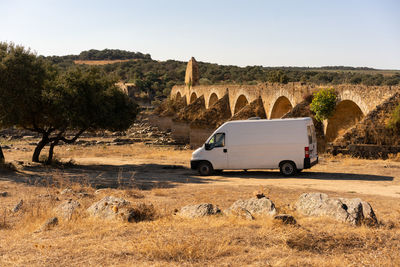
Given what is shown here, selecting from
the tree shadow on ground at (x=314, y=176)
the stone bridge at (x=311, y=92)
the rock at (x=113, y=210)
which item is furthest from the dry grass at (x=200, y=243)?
the stone bridge at (x=311, y=92)

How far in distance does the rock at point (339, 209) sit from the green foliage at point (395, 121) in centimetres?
996

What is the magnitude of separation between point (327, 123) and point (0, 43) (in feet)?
A: 50.1

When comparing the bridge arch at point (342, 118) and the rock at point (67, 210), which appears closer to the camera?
the rock at point (67, 210)

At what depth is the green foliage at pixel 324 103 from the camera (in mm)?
18844

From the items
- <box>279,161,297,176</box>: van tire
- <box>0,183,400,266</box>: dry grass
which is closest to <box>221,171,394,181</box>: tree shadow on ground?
<box>279,161,297,176</box>: van tire

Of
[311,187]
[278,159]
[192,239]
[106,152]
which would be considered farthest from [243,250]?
[106,152]

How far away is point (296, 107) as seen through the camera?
20.4 metres

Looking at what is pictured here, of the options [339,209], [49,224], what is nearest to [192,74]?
[339,209]

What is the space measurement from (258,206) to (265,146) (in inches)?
272

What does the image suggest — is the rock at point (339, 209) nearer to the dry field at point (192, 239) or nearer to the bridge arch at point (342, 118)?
the dry field at point (192, 239)

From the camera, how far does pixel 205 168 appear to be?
595 inches

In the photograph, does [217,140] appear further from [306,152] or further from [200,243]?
[200,243]

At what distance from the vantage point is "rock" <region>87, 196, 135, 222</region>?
6.72 metres

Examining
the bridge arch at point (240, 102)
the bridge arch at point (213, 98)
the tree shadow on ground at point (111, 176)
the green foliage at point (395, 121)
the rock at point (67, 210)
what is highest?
the bridge arch at point (213, 98)
